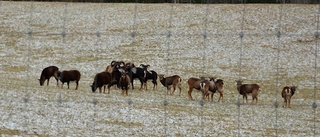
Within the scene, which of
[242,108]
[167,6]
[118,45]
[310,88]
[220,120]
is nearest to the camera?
[220,120]

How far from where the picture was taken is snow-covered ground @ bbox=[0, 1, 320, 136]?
11.3 metres

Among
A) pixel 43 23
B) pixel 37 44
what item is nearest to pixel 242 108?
pixel 37 44

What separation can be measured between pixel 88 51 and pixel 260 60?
10.5 m

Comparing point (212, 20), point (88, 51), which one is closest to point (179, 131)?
point (88, 51)

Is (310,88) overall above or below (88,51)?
below

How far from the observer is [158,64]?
96.2 ft

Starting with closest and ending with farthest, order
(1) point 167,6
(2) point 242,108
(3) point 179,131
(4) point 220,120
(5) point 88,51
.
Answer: (3) point 179,131, (4) point 220,120, (2) point 242,108, (5) point 88,51, (1) point 167,6

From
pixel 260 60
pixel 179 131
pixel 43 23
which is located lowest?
pixel 179 131

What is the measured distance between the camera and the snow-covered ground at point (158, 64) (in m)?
11.3

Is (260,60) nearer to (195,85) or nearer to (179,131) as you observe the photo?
(195,85)

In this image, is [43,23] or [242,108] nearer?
[242,108]

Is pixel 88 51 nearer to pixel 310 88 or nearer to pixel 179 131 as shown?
pixel 310 88

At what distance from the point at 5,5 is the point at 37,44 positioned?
1070 centimetres

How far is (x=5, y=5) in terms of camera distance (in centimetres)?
4166
